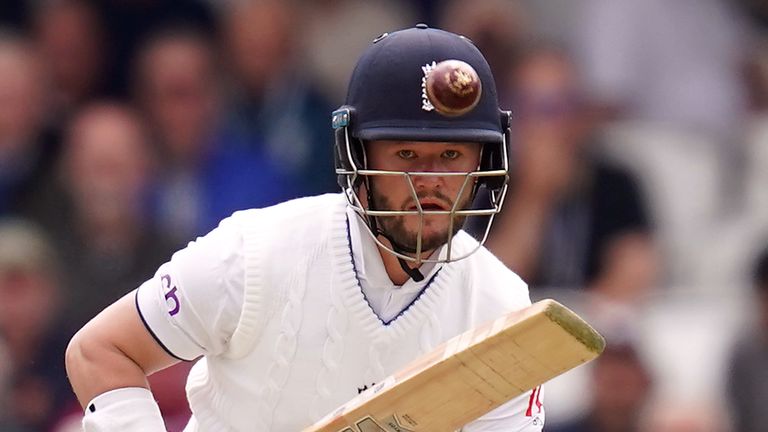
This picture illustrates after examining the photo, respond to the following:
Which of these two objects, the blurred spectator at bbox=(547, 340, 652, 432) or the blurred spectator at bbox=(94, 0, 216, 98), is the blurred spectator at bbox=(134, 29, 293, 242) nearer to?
the blurred spectator at bbox=(94, 0, 216, 98)

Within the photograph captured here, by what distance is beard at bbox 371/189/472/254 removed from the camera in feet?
11.5

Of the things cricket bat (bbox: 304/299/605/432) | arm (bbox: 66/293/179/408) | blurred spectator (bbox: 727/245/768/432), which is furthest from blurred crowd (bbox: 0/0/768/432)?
cricket bat (bbox: 304/299/605/432)

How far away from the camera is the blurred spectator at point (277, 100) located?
662 cm

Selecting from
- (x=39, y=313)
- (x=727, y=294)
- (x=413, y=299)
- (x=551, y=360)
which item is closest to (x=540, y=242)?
(x=727, y=294)

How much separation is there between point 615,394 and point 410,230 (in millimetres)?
3064

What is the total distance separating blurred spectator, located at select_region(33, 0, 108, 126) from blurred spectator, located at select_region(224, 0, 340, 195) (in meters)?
0.53

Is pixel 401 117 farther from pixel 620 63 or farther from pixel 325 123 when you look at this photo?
pixel 620 63

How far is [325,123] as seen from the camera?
6613 mm

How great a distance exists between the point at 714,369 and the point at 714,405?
175 millimetres

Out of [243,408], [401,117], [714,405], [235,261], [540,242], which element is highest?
[401,117]

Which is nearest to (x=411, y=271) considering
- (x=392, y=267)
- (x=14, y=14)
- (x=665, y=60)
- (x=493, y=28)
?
(x=392, y=267)

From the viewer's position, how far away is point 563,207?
22.3 feet

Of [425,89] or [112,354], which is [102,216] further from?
[425,89]

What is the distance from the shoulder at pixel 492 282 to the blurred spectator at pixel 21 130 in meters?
3.00
